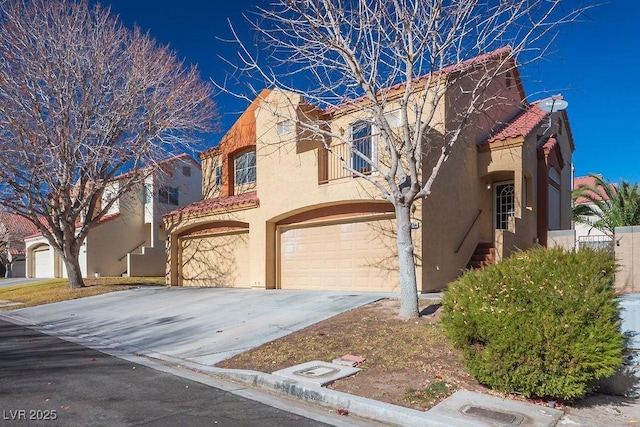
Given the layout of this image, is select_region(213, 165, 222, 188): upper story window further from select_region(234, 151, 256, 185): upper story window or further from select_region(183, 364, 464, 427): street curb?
A: select_region(183, 364, 464, 427): street curb

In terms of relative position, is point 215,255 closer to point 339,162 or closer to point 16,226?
point 339,162

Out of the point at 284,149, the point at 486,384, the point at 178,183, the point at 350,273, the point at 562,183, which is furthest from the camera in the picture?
the point at 178,183

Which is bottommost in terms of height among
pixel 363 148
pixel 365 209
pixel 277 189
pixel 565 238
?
pixel 565 238

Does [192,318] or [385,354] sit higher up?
[385,354]

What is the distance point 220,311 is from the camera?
12.8 meters

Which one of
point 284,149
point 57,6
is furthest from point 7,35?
point 284,149

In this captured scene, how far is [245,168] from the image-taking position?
2250 cm

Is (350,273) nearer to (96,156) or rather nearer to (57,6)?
(96,156)

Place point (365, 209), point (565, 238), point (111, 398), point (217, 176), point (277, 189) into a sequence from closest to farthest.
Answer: point (111, 398) → point (565, 238) → point (365, 209) → point (277, 189) → point (217, 176)

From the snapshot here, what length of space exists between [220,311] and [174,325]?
1.41 m

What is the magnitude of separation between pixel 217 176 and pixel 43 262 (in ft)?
60.3

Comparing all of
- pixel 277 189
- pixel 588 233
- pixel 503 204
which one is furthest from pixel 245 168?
pixel 588 233

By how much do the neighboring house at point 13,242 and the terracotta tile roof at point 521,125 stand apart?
33.7m

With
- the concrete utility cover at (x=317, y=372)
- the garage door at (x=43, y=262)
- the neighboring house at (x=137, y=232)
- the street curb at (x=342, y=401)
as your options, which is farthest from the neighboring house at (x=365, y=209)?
the garage door at (x=43, y=262)
